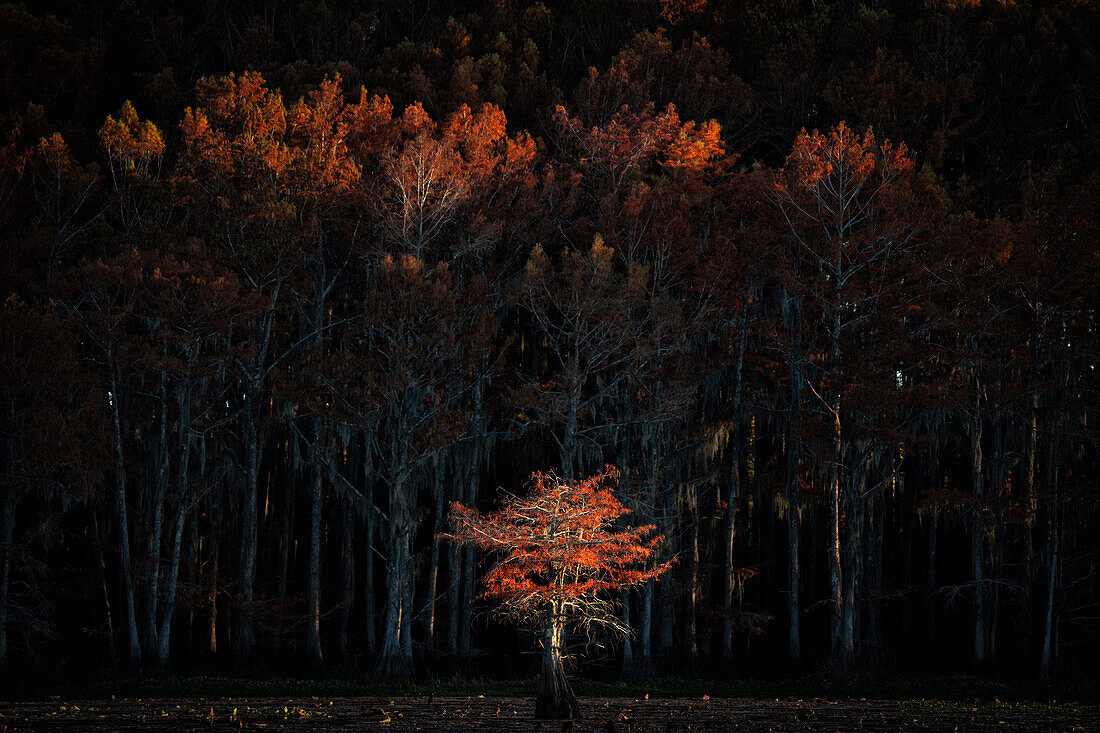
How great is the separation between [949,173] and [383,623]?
22979 millimetres

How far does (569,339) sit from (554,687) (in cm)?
1248

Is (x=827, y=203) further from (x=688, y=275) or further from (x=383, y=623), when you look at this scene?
(x=383, y=623)

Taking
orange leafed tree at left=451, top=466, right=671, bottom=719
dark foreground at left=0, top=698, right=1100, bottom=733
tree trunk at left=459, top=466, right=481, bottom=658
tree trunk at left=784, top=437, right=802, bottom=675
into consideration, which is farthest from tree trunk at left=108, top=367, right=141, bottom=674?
tree trunk at left=784, top=437, right=802, bottom=675

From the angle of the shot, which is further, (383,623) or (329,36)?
(329,36)

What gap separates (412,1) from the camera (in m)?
43.4

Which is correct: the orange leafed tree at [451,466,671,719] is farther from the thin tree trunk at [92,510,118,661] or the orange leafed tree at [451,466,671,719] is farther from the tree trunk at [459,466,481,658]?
the thin tree trunk at [92,510,118,661]

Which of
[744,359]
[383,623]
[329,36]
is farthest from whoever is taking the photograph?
[329,36]

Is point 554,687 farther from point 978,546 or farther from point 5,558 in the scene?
point 5,558

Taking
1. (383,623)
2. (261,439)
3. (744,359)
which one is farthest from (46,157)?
(744,359)

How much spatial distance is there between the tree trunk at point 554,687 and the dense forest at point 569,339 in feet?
28.9

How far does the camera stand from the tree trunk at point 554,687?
57.5ft

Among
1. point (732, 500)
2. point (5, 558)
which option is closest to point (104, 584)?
point (5, 558)

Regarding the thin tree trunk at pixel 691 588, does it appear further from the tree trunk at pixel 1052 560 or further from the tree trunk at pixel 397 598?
the tree trunk at pixel 1052 560

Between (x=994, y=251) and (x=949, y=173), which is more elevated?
(x=949, y=173)
